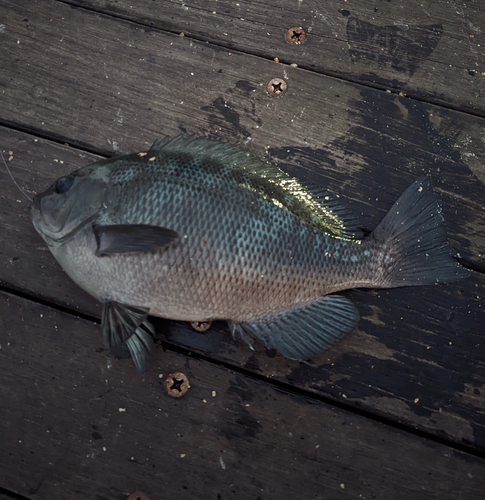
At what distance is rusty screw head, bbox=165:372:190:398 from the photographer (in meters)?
1.38

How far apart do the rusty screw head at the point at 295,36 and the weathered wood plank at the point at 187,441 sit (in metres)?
1.30

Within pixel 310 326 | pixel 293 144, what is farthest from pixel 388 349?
pixel 293 144

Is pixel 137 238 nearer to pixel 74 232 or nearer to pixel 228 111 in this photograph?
pixel 74 232

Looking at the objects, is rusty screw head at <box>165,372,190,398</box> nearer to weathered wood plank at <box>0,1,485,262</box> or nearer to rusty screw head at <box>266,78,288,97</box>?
weathered wood plank at <box>0,1,485,262</box>

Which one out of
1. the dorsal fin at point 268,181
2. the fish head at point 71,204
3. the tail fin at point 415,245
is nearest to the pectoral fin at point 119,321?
the fish head at point 71,204

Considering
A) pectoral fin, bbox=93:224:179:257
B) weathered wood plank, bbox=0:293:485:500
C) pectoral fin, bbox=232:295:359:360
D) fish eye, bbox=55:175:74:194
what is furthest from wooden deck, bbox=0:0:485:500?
pectoral fin, bbox=93:224:179:257

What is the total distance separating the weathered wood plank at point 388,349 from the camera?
1.39m

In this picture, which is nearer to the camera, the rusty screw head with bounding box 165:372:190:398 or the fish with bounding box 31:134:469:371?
the fish with bounding box 31:134:469:371

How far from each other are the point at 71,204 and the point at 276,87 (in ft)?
2.90

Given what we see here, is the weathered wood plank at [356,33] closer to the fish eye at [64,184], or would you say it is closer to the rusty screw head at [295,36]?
the rusty screw head at [295,36]

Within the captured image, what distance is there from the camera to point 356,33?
158 centimetres

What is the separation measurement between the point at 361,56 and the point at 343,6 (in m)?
0.22

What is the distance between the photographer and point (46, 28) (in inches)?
61.6

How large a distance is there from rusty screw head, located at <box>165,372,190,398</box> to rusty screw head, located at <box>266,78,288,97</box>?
1.11m
